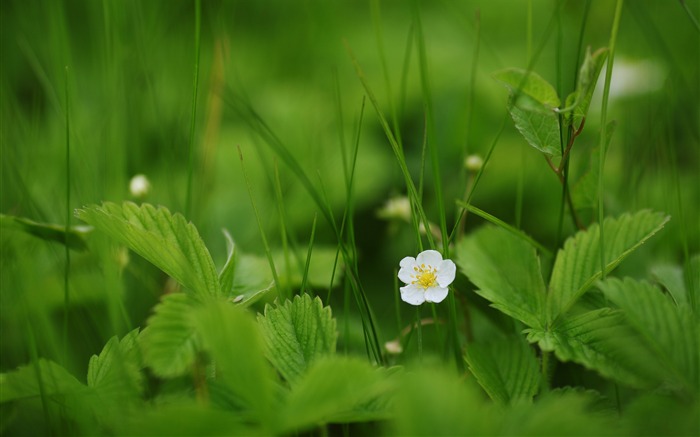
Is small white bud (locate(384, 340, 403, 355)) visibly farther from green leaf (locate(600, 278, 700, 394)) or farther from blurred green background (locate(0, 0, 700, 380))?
green leaf (locate(600, 278, 700, 394))

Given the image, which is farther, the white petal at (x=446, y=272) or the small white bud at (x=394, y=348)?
the small white bud at (x=394, y=348)

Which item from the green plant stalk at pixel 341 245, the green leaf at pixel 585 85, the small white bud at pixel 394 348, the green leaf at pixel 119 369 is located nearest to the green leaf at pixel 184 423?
the green leaf at pixel 119 369

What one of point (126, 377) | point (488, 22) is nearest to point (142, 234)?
point (126, 377)

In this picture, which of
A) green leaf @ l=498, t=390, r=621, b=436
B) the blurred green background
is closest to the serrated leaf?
green leaf @ l=498, t=390, r=621, b=436

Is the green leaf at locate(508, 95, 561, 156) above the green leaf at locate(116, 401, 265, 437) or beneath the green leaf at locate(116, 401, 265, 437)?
above

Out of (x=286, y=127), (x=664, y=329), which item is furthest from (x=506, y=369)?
(x=286, y=127)

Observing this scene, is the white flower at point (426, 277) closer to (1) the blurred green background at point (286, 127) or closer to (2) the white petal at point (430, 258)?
(2) the white petal at point (430, 258)

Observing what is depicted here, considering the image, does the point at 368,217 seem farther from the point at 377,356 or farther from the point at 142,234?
the point at 142,234
